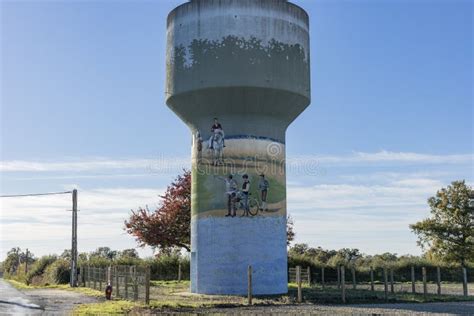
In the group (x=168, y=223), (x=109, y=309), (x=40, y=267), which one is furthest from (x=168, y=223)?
(x=109, y=309)

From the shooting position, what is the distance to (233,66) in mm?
27172

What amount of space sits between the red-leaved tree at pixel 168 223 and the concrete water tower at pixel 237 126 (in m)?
15.8

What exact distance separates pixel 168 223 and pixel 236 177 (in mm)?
17775

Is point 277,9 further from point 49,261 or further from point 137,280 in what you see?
point 49,261

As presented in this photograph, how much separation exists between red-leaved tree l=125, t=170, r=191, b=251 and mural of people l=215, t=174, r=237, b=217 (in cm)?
A: 1683

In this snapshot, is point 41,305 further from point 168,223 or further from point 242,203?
point 168,223

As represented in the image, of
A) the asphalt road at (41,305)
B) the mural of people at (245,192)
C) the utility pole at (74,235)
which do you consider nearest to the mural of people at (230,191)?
the mural of people at (245,192)

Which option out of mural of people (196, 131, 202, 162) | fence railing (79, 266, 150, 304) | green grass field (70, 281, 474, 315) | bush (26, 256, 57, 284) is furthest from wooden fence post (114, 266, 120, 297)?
bush (26, 256, 57, 284)

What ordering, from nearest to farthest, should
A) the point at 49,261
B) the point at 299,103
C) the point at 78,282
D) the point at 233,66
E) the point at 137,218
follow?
the point at 233,66
the point at 299,103
the point at 78,282
the point at 137,218
the point at 49,261

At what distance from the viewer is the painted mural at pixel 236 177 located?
90.6ft

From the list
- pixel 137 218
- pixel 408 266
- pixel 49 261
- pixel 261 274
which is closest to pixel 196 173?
pixel 261 274

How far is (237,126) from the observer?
91.7ft

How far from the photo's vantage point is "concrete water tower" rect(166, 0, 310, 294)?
2731 cm

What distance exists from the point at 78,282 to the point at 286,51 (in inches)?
794
